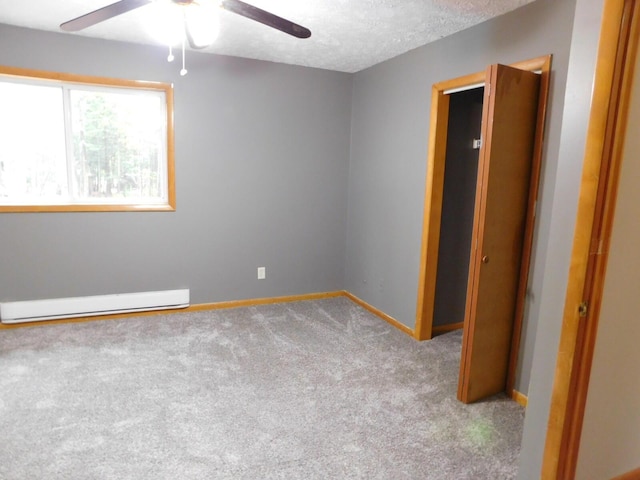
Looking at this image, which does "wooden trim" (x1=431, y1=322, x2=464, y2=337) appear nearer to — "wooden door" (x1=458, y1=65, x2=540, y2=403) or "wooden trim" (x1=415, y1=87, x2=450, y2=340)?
"wooden trim" (x1=415, y1=87, x2=450, y2=340)

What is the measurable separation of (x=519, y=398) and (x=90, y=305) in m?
3.36

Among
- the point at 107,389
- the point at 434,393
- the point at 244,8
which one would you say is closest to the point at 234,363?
the point at 107,389

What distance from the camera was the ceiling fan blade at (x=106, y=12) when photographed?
189 centimetres

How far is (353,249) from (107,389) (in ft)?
8.59

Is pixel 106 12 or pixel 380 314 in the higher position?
pixel 106 12

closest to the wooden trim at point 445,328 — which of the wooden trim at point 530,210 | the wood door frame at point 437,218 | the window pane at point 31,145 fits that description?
the wood door frame at point 437,218

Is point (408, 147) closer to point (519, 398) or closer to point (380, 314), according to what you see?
point (380, 314)

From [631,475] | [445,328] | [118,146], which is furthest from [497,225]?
[118,146]

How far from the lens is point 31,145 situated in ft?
11.2

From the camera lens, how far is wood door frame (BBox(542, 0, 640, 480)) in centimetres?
131

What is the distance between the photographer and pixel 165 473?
1.87 m

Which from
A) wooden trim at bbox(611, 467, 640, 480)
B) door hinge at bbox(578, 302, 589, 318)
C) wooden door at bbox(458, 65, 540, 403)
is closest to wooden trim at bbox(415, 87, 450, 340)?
wooden door at bbox(458, 65, 540, 403)

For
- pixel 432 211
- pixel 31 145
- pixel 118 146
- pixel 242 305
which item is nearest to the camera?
pixel 432 211

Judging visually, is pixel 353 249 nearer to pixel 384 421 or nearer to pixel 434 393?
pixel 434 393
